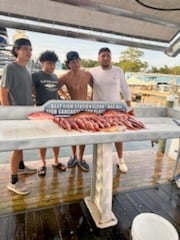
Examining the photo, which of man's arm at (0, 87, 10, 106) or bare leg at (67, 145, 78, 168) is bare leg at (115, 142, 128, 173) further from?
man's arm at (0, 87, 10, 106)

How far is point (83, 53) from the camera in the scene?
6.96 ft

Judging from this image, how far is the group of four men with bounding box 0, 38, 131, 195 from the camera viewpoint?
1811 mm

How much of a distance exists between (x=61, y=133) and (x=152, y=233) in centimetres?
85

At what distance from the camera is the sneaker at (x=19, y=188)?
1.84 metres

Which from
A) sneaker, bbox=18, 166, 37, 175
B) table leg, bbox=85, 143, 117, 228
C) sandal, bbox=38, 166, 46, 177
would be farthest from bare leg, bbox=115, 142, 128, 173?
sneaker, bbox=18, 166, 37, 175

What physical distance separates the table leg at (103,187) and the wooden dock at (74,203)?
6 centimetres

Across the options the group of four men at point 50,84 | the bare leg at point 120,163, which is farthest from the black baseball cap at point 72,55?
the bare leg at point 120,163

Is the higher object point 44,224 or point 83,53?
point 83,53

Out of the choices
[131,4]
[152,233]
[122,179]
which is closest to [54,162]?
[122,179]

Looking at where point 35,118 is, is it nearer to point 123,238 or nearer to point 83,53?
point 83,53

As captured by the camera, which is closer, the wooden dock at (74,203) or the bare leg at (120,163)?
the wooden dock at (74,203)

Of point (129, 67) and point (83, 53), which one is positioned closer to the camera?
point (83, 53)

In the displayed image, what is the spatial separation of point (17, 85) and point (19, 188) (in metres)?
0.99

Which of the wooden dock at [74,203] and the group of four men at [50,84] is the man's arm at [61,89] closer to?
the group of four men at [50,84]
